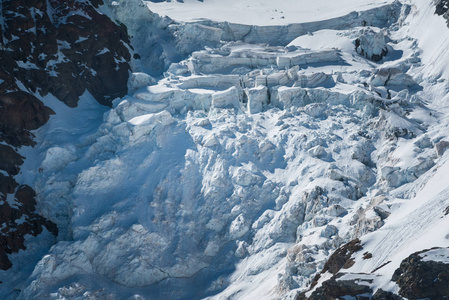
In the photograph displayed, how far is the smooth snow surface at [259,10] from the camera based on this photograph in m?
97.3


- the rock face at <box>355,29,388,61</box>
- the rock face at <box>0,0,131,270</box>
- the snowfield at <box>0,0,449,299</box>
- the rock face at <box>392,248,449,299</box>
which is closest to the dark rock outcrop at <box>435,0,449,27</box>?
the snowfield at <box>0,0,449,299</box>

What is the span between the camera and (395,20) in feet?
309

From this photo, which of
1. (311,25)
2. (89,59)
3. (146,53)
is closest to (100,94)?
(89,59)

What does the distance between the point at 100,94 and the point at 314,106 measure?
89.5 ft

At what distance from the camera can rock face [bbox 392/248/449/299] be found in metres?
43.8

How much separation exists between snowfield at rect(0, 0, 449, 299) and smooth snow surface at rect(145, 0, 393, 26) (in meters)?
7.85

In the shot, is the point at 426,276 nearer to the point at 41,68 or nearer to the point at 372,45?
the point at 372,45

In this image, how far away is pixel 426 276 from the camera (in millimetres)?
44375

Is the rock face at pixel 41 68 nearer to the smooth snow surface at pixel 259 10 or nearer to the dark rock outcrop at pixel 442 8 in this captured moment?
the smooth snow surface at pixel 259 10

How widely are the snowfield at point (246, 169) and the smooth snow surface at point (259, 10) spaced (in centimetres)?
785

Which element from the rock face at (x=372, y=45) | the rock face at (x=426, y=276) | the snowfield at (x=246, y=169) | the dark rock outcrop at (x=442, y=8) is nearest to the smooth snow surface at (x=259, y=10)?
the snowfield at (x=246, y=169)

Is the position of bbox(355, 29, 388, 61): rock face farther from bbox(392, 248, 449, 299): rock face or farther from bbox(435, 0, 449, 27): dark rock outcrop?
bbox(392, 248, 449, 299): rock face

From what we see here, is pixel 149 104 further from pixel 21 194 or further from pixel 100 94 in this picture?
pixel 21 194

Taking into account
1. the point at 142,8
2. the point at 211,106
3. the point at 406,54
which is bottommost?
the point at 406,54
